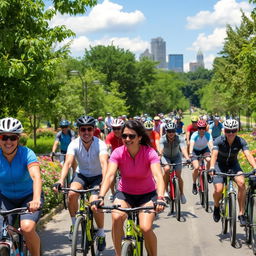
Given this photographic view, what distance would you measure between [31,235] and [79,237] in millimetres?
1064

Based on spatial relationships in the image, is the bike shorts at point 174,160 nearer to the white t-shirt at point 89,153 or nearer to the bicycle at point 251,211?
the bicycle at point 251,211

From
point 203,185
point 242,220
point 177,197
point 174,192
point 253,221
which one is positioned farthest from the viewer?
point 203,185

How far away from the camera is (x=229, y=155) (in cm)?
750

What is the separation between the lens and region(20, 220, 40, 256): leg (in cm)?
461

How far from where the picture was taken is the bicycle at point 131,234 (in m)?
4.49

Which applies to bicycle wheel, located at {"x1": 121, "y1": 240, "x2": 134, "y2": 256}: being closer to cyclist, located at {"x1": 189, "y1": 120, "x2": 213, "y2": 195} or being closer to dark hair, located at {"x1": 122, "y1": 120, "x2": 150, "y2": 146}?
dark hair, located at {"x1": 122, "y1": 120, "x2": 150, "y2": 146}

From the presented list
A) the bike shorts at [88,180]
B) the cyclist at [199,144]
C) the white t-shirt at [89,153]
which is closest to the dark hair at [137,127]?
the white t-shirt at [89,153]

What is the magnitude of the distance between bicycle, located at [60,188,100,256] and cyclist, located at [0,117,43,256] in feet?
2.59

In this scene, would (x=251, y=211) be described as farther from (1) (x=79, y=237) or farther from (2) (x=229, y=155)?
(1) (x=79, y=237)

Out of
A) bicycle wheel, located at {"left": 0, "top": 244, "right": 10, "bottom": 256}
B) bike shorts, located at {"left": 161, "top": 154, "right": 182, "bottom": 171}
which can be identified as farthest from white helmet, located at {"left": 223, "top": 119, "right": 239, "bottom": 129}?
bicycle wheel, located at {"left": 0, "top": 244, "right": 10, "bottom": 256}

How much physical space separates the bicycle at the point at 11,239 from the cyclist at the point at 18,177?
0.31 ft

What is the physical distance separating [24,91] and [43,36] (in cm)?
127

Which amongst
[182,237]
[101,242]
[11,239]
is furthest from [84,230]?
[182,237]

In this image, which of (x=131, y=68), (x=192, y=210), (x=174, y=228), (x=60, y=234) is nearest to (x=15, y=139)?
(x=60, y=234)
